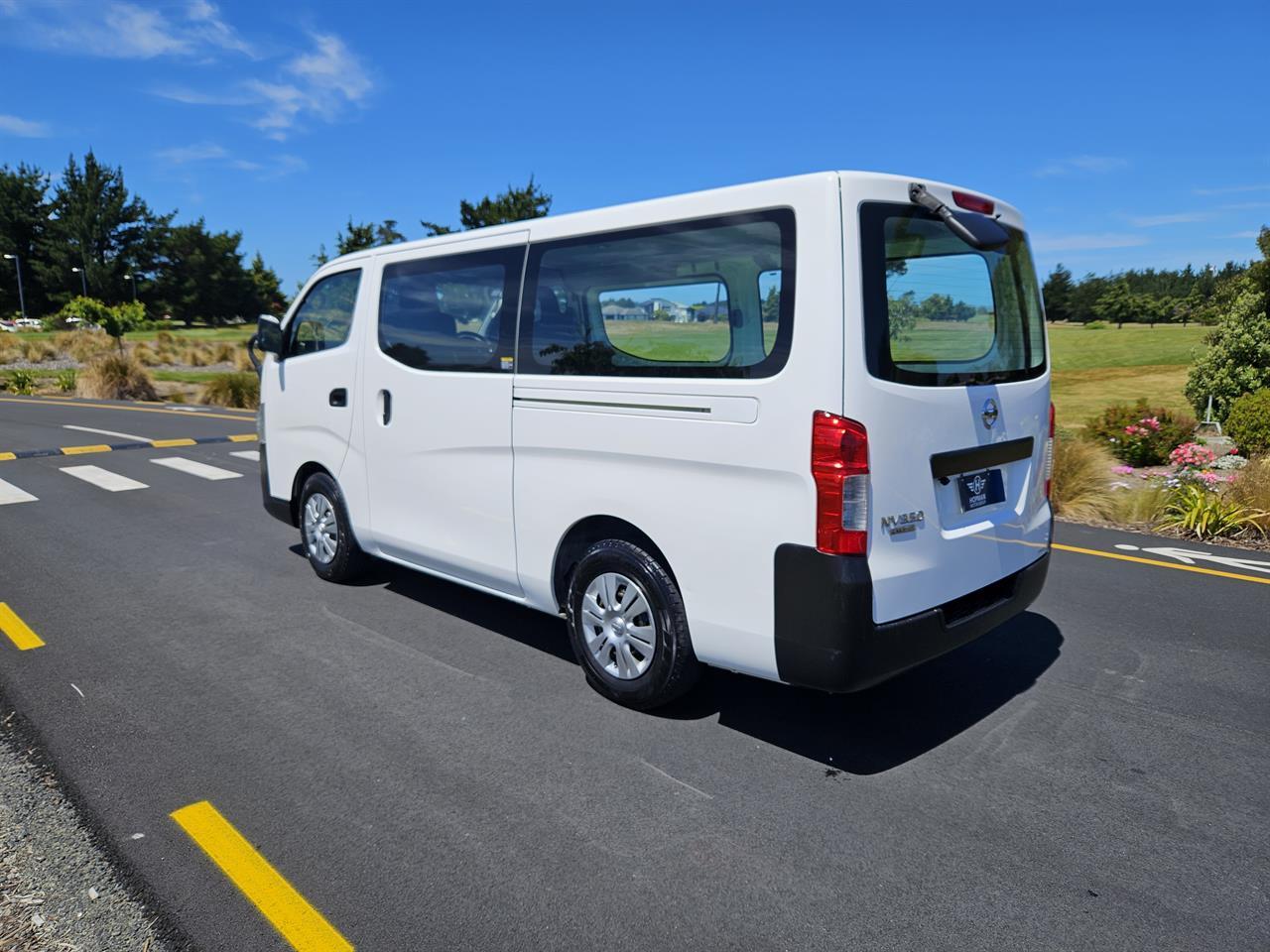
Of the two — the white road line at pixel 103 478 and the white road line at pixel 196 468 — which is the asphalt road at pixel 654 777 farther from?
the white road line at pixel 196 468

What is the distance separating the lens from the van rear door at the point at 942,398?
10.2 feet

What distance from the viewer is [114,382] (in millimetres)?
21531

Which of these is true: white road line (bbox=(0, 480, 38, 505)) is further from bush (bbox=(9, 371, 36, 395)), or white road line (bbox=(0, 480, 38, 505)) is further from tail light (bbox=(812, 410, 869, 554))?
bush (bbox=(9, 371, 36, 395))

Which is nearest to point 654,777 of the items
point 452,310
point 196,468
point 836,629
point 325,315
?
point 836,629

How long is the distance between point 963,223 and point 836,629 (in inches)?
64.5

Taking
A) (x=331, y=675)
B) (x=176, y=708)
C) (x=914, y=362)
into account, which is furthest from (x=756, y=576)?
(x=176, y=708)

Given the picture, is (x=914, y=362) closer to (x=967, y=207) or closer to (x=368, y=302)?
(x=967, y=207)

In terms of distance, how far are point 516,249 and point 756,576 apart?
2062 mm

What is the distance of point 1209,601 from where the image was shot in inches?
222

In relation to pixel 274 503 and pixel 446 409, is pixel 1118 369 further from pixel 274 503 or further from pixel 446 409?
pixel 446 409

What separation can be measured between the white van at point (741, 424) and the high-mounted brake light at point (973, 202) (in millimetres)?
12

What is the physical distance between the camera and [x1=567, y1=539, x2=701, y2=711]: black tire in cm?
365

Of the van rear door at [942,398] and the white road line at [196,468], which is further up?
the van rear door at [942,398]

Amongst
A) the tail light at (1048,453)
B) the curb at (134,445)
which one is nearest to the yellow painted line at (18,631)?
the tail light at (1048,453)
